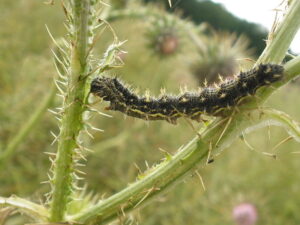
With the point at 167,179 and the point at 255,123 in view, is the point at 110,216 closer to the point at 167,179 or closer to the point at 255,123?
the point at 167,179

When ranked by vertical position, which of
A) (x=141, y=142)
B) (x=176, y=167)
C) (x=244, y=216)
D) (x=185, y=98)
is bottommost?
(x=176, y=167)

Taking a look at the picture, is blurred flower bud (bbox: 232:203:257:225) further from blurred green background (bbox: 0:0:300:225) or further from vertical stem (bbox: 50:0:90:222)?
vertical stem (bbox: 50:0:90:222)

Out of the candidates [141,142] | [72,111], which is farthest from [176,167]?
[141,142]

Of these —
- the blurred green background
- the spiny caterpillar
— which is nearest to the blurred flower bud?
the blurred green background

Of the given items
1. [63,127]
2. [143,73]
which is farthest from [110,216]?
[143,73]

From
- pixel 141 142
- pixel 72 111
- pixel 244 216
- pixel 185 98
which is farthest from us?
pixel 141 142

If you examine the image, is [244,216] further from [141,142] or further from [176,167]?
[176,167]
